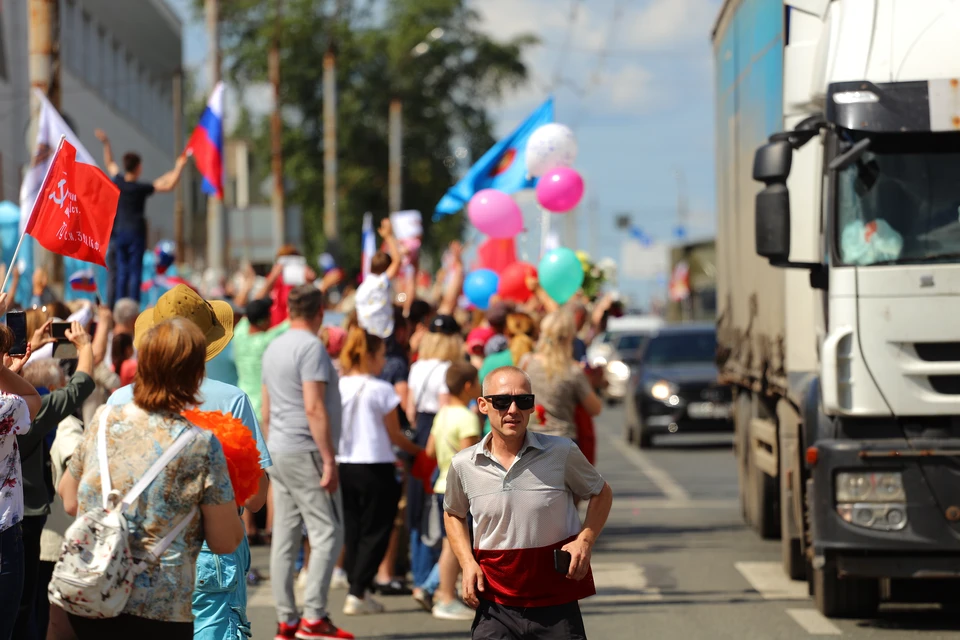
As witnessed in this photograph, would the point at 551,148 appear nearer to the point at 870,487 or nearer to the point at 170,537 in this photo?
the point at 870,487

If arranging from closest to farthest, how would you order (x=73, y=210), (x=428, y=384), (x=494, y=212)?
(x=73, y=210), (x=428, y=384), (x=494, y=212)

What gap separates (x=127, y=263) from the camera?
45.0 feet

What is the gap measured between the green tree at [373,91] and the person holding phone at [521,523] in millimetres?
54302

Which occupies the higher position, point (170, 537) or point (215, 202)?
point (215, 202)

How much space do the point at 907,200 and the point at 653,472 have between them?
1138 centimetres

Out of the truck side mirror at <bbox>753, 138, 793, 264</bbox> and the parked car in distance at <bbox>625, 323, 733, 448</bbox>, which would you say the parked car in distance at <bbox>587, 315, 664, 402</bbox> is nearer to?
the parked car in distance at <bbox>625, 323, 733, 448</bbox>

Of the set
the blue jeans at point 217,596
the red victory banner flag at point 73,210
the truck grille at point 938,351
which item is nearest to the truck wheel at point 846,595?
the truck grille at point 938,351

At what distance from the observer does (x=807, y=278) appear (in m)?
9.70

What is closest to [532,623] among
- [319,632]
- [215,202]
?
[319,632]

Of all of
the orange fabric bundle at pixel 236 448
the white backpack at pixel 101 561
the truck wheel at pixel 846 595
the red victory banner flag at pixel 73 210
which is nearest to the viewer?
the white backpack at pixel 101 561

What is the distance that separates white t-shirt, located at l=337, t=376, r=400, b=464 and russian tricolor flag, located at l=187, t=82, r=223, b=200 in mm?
7168

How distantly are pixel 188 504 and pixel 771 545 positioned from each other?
8769mm

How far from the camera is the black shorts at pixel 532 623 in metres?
5.58

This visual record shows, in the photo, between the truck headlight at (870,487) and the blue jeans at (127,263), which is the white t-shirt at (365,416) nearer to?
the truck headlight at (870,487)
